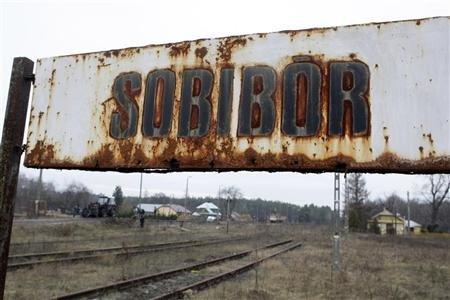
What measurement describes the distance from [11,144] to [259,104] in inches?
46.6

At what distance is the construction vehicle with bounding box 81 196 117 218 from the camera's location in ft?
167

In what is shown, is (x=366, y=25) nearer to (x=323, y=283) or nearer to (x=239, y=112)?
(x=239, y=112)

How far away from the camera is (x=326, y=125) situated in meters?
1.92

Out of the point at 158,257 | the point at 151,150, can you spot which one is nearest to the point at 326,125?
the point at 151,150

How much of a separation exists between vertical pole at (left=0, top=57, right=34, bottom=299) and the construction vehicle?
50490 millimetres

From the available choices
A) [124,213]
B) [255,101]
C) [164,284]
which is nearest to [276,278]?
[164,284]

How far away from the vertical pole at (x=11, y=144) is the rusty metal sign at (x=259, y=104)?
10 centimetres

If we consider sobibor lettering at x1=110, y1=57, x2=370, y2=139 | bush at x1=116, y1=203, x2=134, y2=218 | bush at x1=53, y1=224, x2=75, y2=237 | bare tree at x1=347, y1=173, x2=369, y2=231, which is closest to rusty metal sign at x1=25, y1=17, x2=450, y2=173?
sobibor lettering at x1=110, y1=57, x2=370, y2=139

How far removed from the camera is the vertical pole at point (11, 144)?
2162mm

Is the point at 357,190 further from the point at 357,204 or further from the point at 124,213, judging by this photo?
the point at 124,213

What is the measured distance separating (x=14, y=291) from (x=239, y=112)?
10.2 meters

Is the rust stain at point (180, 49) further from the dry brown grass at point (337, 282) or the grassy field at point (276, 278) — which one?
the dry brown grass at point (337, 282)

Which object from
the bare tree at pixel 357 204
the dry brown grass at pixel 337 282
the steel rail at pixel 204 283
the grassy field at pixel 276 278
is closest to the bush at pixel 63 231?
the grassy field at pixel 276 278

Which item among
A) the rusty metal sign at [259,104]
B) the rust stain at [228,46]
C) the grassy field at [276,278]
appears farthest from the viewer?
the grassy field at [276,278]
